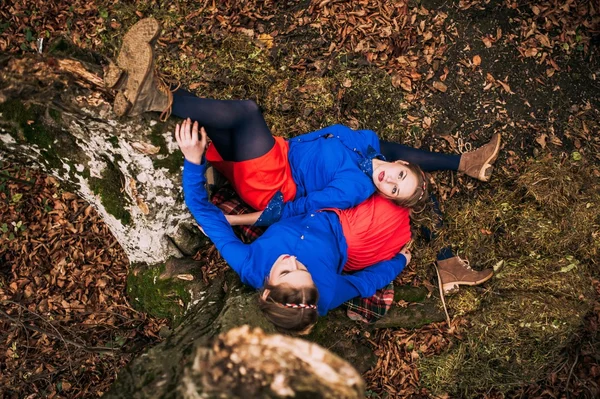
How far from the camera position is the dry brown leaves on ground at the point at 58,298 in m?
5.04

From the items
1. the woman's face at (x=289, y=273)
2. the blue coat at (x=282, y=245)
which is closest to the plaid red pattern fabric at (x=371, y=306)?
the blue coat at (x=282, y=245)

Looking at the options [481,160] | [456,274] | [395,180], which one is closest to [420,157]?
[481,160]

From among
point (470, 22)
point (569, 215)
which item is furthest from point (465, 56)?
point (569, 215)

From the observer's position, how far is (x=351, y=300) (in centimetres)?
464

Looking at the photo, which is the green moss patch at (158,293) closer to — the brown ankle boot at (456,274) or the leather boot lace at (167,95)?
the leather boot lace at (167,95)

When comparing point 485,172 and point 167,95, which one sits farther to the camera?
point 485,172

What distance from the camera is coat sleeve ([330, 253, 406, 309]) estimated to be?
401 cm

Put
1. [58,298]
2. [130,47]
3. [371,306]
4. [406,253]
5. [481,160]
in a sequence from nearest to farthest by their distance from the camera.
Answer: [130,47], [371,306], [406,253], [481,160], [58,298]

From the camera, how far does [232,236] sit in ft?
12.8

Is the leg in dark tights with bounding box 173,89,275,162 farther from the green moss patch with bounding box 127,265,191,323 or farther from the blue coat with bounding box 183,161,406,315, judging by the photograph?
the green moss patch with bounding box 127,265,191,323

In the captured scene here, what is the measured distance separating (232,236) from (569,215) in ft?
11.8

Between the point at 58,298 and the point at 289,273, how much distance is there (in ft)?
11.3

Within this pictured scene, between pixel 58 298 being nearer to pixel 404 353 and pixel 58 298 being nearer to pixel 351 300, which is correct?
pixel 351 300

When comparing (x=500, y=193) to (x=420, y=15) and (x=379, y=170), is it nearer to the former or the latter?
(x=379, y=170)
